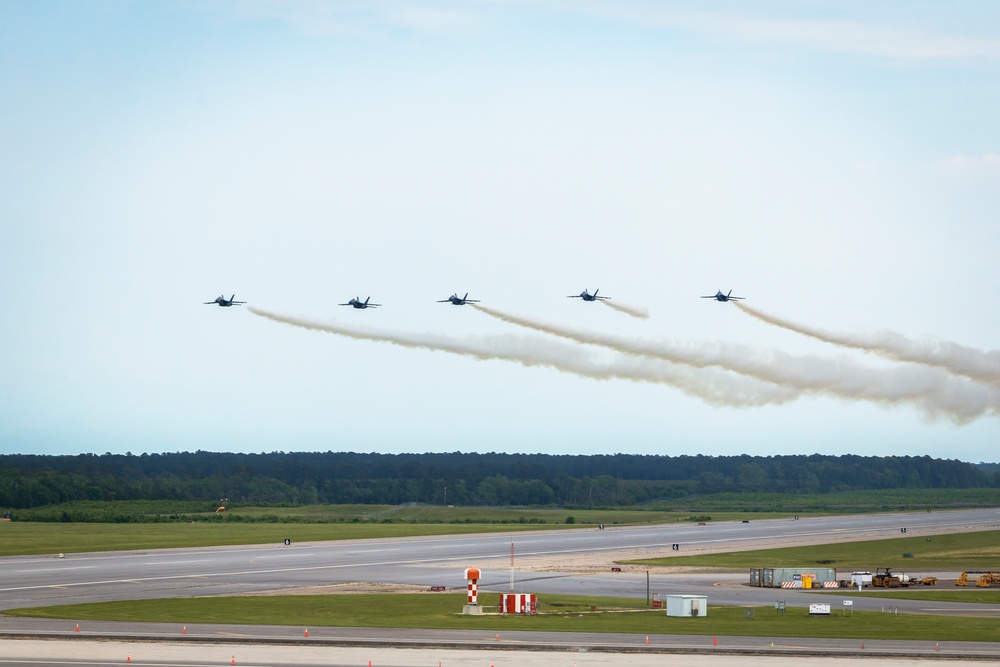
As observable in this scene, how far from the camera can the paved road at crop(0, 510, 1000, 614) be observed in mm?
72562

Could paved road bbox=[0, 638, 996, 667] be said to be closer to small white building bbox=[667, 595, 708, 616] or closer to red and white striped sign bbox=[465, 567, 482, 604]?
small white building bbox=[667, 595, 708, 616]

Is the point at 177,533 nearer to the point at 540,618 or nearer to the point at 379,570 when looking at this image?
the point at 379,570

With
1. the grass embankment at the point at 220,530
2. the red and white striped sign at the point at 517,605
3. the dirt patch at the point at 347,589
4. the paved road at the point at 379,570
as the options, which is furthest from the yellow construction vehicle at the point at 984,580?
the grass embankment at the point at 220,530

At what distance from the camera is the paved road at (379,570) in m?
72.6

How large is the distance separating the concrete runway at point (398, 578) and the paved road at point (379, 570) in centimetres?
10

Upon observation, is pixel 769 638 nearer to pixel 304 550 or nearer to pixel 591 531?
pixel 304 550

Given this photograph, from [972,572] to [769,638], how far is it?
155ft

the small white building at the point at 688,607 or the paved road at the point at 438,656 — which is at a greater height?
the small white building at the point at 688,607

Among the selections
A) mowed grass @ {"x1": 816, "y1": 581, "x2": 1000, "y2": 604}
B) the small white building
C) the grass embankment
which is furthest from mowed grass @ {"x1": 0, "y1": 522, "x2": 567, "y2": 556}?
the small white building

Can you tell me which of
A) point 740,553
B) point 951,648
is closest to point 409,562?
point 740,553

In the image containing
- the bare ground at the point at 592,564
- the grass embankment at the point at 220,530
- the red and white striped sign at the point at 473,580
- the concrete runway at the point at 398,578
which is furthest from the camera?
the grass embankment at the point at 220,530

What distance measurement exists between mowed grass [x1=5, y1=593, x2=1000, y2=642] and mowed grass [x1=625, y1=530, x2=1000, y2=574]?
3580 cm

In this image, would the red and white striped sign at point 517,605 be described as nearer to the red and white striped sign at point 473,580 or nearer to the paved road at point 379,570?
the red and white striped sign at point 473,580

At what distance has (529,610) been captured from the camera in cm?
6209
